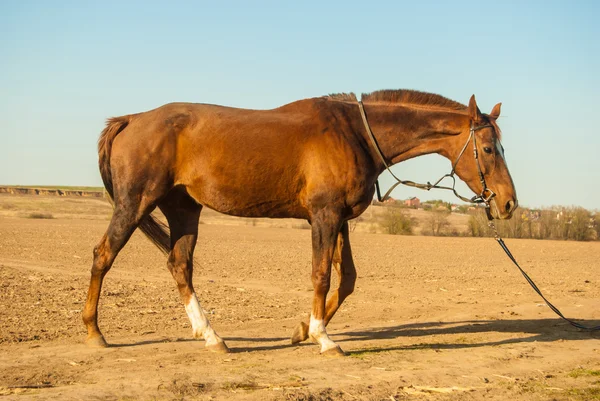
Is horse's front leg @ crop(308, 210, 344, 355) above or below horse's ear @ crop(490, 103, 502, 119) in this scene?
below

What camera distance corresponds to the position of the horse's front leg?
24.9 feet

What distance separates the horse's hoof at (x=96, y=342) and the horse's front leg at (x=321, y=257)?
7.17ft

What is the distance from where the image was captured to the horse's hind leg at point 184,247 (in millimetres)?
7941

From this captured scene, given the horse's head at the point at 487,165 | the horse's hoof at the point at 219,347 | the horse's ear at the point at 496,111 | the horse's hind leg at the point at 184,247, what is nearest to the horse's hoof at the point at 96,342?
the horse's hind leg at the point at 184,247

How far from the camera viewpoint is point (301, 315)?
10.6m

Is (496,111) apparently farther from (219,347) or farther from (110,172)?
(110,172)

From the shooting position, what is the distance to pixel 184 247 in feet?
27.3

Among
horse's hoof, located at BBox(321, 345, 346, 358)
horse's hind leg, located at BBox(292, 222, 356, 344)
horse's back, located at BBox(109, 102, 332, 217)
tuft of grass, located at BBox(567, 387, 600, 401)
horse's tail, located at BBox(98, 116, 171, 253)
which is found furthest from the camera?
horse's hind leg, located at BBox(292, 222, 356, 344)

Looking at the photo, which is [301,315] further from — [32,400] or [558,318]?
[32,400]

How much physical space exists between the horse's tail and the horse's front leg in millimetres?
1956

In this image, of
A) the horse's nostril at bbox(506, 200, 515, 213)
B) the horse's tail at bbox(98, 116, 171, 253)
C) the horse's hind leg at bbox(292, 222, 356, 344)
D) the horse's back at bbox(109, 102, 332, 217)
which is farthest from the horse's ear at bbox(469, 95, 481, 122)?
the horse's tail at bbox(98, 116, 171, 253)

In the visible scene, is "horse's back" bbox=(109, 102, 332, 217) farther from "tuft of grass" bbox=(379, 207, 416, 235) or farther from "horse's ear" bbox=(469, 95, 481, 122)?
"tuft of grass" bbox=(379, 207, 416, 235)

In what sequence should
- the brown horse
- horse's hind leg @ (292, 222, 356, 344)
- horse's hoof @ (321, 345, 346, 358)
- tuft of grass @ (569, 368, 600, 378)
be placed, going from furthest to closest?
horse's hind leg @ (292, 222, 356, 344) < the brown horse < horse's hoof @ (321, 345, 346, 358) < tuft of grass @ (569, 368, 600, 378)

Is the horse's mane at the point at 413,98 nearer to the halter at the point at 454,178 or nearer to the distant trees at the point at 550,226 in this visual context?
the halter at the point at 454,178
